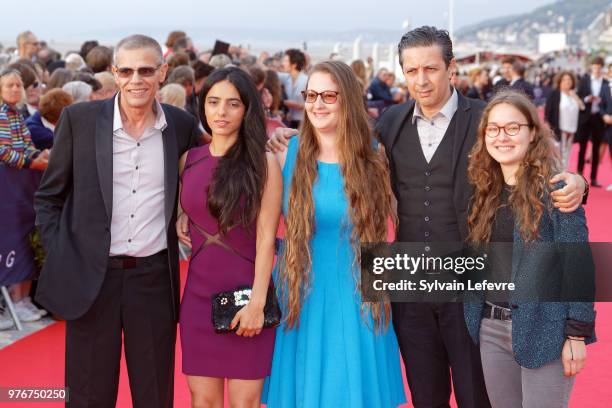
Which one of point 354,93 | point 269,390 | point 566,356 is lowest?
point 269,390

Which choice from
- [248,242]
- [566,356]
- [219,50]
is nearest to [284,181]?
[248,242]

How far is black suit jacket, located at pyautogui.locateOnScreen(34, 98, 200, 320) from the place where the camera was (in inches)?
134

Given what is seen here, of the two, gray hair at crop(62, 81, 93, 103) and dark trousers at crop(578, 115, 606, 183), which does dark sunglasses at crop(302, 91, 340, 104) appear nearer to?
gray hair at crop(62, 81, 93, 103)

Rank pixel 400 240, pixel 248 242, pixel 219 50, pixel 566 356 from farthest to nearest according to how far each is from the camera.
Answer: pixel 219 50
pixel 400 240
pixel 248 242
pixel 566 356

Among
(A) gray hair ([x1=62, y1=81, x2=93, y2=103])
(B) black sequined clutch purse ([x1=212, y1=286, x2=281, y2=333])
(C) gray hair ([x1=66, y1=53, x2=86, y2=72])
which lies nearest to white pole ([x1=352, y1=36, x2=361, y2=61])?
(C) gray hair ([x1=66, y1=53, x2=86, y2=72])

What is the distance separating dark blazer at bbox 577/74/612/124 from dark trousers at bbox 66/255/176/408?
9.97 meters

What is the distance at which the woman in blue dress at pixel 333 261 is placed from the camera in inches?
134

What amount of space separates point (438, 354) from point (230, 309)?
0.91 m

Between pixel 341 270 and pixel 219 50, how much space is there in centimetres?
778

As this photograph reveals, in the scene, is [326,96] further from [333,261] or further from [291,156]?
[333,261]

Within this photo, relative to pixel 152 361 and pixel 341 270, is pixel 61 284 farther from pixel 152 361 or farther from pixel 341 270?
pixel 341 270

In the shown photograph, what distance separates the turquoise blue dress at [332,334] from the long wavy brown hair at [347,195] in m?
0.03

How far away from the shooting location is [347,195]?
3396mm

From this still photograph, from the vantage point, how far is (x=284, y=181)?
11.4 ft
